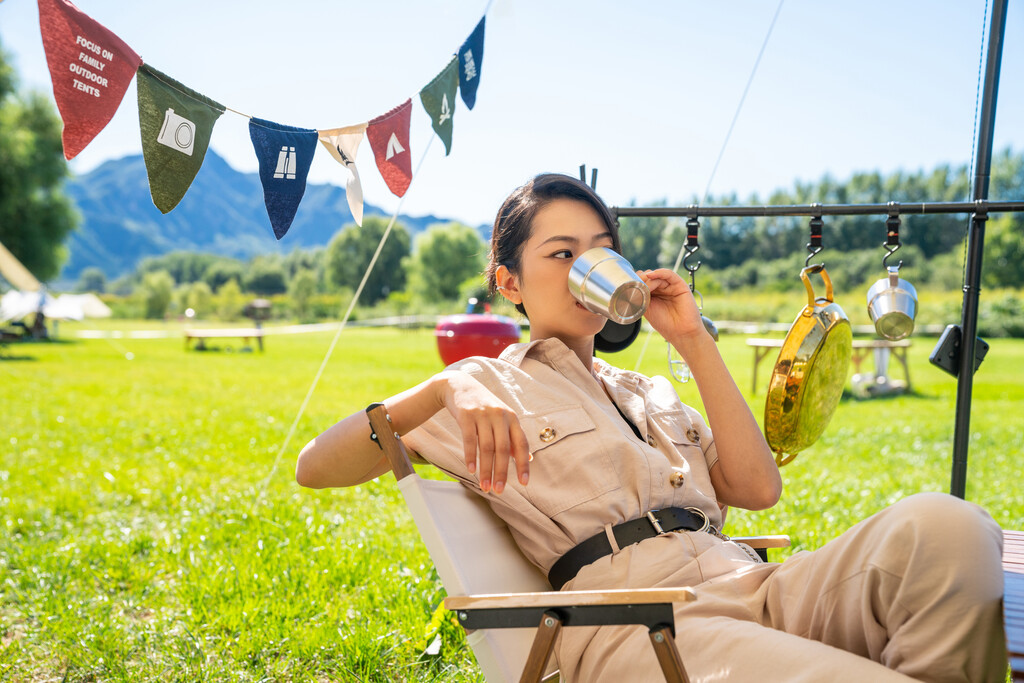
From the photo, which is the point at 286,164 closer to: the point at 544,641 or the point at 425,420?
the point at 425,420

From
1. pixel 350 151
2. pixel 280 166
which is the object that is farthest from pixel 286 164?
pixel 350 151

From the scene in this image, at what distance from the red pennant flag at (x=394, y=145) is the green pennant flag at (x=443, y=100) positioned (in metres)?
0.08

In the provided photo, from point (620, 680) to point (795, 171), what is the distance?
64.5 metres

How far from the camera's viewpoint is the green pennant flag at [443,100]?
2.84 m

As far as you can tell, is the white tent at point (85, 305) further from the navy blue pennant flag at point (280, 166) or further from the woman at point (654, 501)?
the woman at point (654, 501)

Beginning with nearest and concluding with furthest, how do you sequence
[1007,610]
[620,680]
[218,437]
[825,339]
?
[1007,610] → [620,680] → [825,339] → [218,437]

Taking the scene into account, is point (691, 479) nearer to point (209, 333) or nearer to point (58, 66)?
point (58, 66)

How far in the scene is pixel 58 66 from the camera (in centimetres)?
197

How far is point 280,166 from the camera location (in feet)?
8.02

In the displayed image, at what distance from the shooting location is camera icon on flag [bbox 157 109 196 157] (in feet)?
7.07

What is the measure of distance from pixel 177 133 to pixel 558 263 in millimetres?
1289

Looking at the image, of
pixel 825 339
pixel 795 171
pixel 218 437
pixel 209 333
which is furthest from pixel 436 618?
pixel 795 171

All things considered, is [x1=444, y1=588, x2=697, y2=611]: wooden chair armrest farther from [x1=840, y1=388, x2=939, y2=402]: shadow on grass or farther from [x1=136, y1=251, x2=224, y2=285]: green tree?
[x1=136, y1=251, x2=224, y2=285]: green tree

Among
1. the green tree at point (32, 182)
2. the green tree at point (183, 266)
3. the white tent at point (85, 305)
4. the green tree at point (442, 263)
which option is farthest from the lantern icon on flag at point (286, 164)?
the green tree at point (183, 266)
